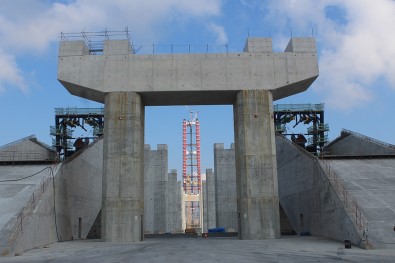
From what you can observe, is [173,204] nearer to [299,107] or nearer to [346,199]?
[299,107]

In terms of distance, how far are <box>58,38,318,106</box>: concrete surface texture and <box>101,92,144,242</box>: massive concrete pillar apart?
4.75ft

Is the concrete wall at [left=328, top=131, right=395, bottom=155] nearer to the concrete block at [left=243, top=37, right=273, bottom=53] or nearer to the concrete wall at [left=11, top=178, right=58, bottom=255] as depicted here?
the concrete block at [left=243, top=37, right=273, bottom=53]

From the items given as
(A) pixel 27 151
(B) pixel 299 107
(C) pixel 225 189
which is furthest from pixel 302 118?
(A) pixel 27 151

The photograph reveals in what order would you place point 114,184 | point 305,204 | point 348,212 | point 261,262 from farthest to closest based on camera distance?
point 305,204 < point 114,184 < point 348,212 < point 261,262

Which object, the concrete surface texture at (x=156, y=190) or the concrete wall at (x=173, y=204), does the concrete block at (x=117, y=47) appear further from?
the concrete wall at (x=173, y=204)

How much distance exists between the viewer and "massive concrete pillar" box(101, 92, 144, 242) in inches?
1281

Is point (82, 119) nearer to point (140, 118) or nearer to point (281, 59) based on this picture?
point (140, 118)

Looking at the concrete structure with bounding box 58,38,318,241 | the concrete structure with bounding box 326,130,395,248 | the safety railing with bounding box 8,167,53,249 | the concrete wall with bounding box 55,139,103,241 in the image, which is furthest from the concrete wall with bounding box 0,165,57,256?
the concrete structure with bounding box 326,130,395,248

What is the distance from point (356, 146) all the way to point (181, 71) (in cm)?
2122

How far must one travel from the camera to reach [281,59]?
35562 mm

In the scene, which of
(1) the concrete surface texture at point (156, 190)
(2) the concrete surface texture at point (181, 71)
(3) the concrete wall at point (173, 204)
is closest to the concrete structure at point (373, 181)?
(2) the concrete surface texture at point (181, 71)

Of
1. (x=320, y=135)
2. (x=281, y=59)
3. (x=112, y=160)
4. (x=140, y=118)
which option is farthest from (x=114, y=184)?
(x=320, y=135)

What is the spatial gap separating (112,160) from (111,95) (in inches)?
203

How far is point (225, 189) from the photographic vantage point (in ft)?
204
